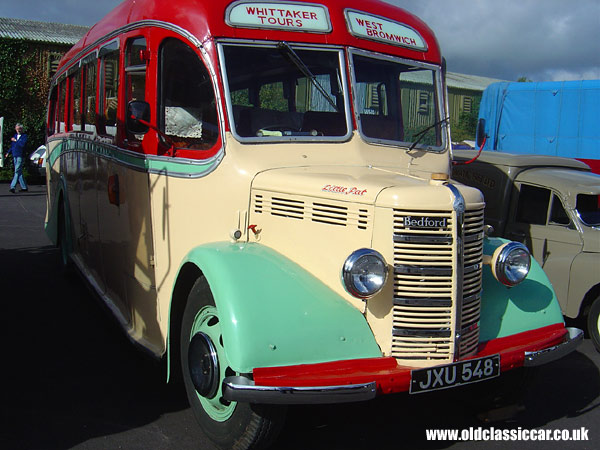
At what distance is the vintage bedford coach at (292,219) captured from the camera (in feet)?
10.5

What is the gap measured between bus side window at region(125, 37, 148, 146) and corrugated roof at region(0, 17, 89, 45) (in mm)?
20644

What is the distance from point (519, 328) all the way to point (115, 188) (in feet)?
10.5

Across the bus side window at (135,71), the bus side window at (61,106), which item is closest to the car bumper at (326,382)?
the bus side window at (135,71)

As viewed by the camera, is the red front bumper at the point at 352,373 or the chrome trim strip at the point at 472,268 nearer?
the red front bumper at the point at 352,373

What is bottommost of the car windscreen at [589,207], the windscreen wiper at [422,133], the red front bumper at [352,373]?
the red front bumper at [352,373]

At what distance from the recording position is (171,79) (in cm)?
437

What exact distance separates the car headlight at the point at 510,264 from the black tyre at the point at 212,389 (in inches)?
59.9

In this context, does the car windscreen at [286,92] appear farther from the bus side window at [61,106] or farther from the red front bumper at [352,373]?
the bus side window at [61,106]

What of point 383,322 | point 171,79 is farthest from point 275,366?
point 171,79

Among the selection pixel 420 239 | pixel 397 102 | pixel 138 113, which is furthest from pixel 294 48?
pixel 420 239

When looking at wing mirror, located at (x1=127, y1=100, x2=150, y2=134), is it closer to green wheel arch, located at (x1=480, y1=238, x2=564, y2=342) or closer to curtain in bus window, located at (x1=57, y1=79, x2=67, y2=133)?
green wheel arch, located at (x1=480, y1=238, x2=564, y2=342)

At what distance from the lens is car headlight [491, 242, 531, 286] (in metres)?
3.75

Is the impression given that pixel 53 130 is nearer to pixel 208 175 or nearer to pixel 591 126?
pixel 208 175

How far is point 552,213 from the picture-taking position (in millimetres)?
6375
